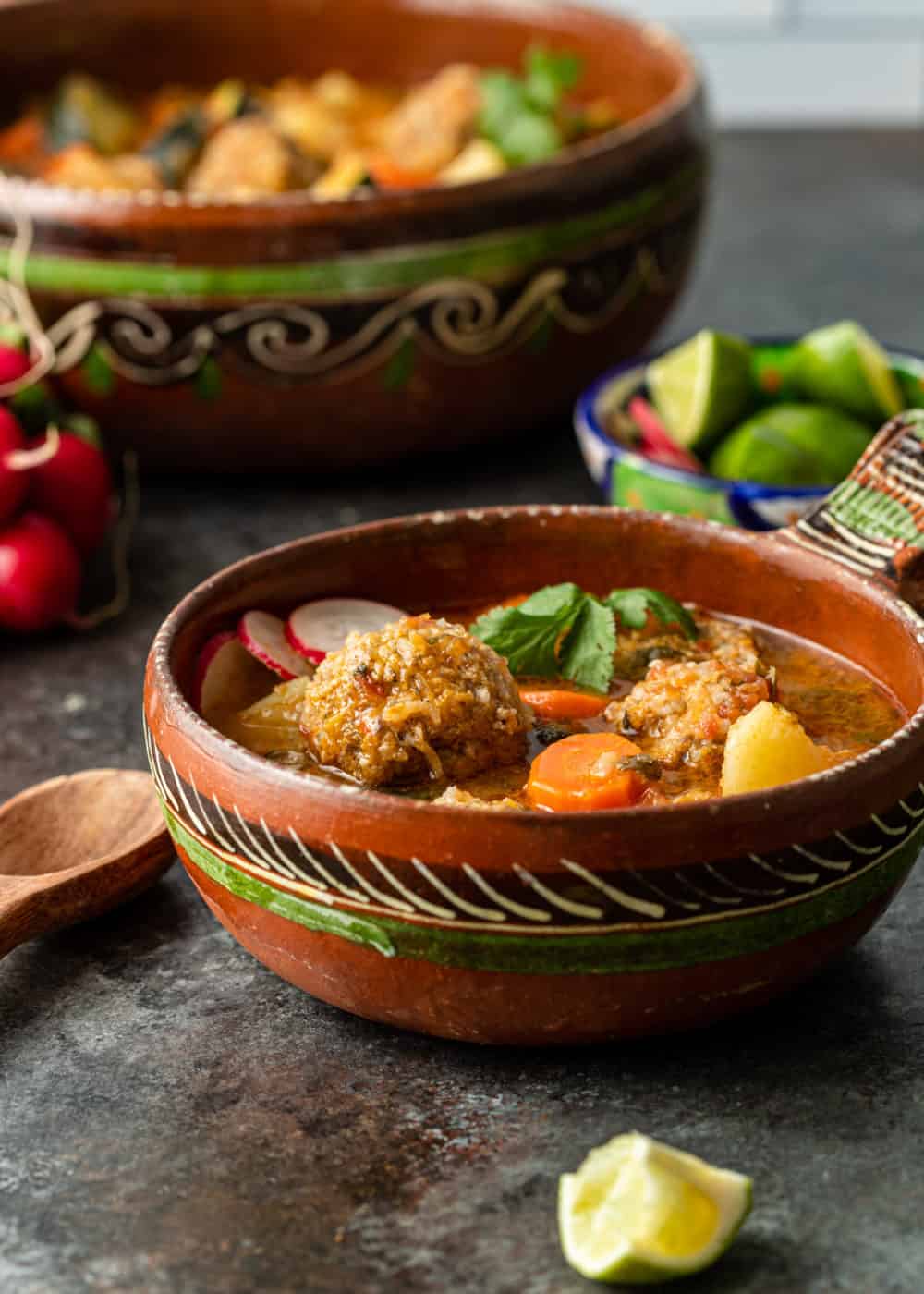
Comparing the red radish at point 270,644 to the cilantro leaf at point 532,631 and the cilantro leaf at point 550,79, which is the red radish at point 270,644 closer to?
the cilantro leaf at point 532,631

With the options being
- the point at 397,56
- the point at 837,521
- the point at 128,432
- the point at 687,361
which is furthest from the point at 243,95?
the point at 837,521

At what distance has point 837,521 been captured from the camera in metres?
2.02

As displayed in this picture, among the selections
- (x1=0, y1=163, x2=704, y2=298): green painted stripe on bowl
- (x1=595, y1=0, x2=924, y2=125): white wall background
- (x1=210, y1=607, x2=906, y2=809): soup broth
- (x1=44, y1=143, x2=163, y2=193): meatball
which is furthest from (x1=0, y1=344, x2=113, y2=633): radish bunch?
(x1=595, y1=0, x2=924, y2=125): white wall background

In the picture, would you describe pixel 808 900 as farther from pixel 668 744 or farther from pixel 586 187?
pixel 586 187

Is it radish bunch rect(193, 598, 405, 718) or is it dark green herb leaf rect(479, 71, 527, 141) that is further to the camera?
dark green herb leaf rect(479, 71, 527, 141)

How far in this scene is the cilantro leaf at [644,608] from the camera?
200 cm

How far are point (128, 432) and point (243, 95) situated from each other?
2.93ft

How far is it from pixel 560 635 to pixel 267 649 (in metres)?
0.31

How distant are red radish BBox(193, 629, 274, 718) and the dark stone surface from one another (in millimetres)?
252

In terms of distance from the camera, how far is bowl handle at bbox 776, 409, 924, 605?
195 centimetres

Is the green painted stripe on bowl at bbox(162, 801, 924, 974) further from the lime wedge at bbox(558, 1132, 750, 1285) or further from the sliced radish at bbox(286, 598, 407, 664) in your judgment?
the sliced radish at bbox(286, 598, 407, 664)

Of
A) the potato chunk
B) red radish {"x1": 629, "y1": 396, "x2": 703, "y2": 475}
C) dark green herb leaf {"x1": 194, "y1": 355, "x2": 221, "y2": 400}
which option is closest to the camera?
the potato chunk

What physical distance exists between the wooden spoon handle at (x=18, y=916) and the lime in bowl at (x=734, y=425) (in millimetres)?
1117

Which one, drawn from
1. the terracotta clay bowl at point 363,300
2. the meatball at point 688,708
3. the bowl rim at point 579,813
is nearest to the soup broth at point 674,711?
the meatball at point 688,708
